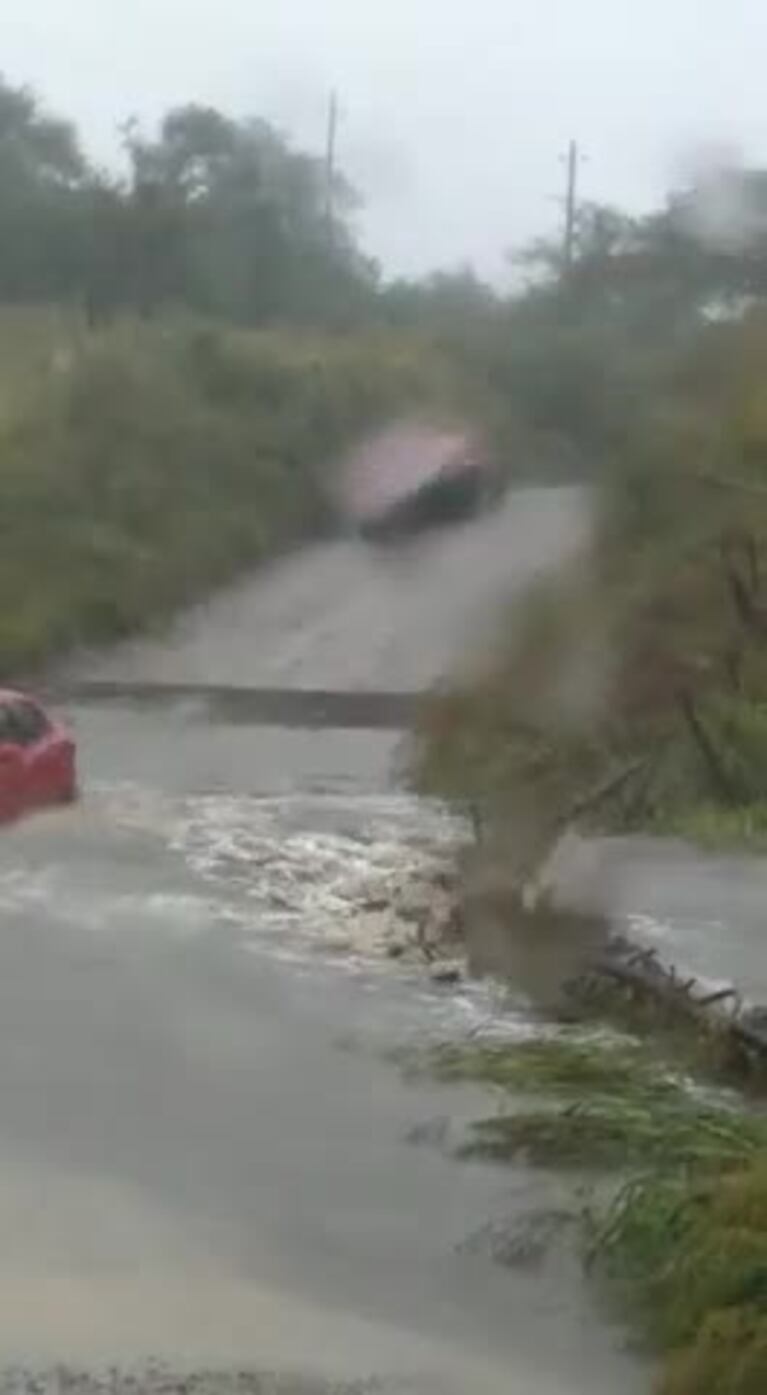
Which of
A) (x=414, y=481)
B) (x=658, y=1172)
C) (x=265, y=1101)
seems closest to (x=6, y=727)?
(x=414, y=481)

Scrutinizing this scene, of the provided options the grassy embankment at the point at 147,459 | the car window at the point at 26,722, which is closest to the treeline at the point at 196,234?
the grassy embankment at the point at 147,459

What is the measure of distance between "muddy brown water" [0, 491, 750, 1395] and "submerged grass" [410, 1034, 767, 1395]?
0.22 meters

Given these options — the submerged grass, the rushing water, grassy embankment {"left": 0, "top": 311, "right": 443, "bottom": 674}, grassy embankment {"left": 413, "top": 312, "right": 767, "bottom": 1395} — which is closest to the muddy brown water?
the rushing water

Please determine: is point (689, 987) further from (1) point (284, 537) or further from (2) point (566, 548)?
(1) point (284, 537)

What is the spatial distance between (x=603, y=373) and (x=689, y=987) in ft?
10.7

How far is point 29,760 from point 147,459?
6786 millimetres

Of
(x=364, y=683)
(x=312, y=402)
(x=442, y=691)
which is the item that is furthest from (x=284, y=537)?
A: (x=442, y=691)

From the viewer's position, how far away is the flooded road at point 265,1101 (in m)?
11.3

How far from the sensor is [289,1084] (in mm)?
15312

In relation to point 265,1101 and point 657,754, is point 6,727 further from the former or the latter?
point 265,1101

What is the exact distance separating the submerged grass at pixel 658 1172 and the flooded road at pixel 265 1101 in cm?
21

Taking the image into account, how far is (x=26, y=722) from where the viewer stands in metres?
24.4

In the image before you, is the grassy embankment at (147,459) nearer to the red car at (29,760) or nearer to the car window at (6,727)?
the red car at (29,760)

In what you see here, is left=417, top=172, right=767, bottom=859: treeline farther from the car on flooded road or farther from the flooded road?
the car on flooded road
